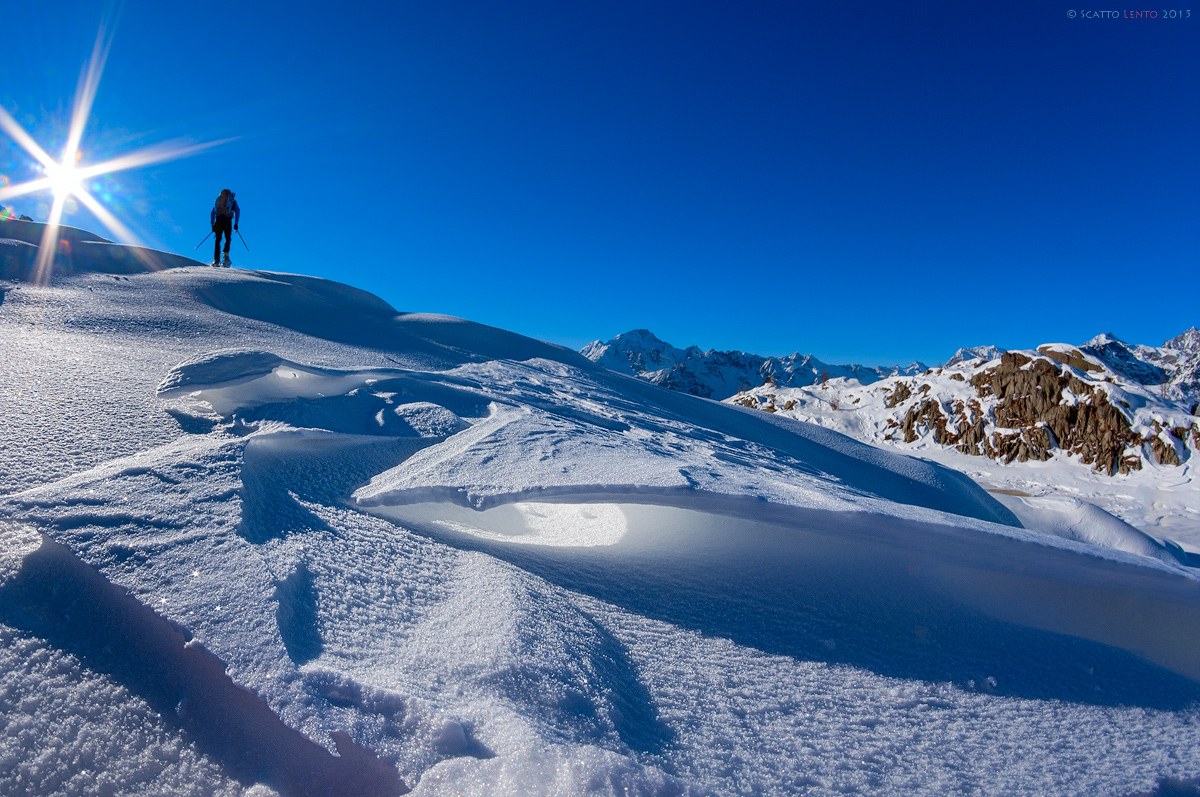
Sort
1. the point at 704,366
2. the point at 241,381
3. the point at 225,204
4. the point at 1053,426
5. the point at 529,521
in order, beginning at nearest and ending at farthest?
the point at 529,521, the point at 241,381, the point at 225,204, the point at 1053,426, the point at 704,366

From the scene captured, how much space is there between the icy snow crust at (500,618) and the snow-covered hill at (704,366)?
12301 cm

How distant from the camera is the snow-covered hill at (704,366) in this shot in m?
135

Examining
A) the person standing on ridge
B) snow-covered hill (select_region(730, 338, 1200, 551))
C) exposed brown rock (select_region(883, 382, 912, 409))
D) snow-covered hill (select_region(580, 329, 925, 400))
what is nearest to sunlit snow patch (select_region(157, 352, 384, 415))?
the person standing on ridge

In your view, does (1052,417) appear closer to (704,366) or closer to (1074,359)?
(1074,359)

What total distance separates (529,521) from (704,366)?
152m

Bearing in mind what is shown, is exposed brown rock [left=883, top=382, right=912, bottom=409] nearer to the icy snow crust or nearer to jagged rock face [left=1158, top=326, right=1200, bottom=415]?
jagged rock face [left=1158, top=326, right=1200, bottom=415]

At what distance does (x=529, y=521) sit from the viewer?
2512mm

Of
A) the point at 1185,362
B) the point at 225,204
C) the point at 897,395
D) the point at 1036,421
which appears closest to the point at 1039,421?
the point at 1036,421

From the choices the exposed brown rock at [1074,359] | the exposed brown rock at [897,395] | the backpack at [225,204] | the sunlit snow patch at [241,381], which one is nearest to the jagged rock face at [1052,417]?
the exposed brown rock at [1074,359]

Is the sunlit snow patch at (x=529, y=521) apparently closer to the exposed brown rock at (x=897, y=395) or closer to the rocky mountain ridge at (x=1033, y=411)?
the rocky mountain ridge at (x=1033, y=411)

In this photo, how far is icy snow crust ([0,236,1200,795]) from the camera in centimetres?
103

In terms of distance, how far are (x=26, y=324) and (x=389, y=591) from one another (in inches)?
152

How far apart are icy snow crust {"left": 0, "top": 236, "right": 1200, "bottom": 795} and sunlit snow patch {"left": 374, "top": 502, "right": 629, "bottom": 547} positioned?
0.02 m

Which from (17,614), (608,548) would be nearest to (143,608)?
(17,614)
